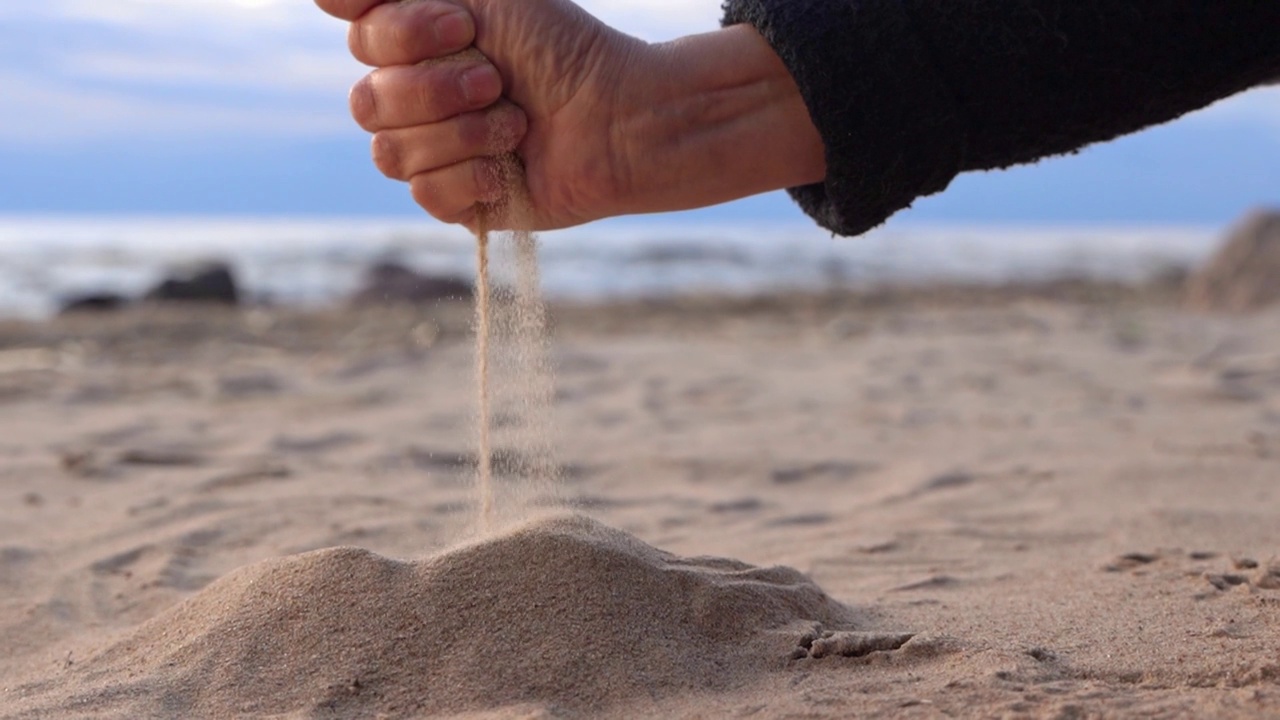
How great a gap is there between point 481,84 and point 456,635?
3.05 ft

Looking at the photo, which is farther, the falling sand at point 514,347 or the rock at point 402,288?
the rock at point 402,288

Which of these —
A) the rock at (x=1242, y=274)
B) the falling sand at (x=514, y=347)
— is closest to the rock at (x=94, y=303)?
the falling sand at (x=514, y=347)

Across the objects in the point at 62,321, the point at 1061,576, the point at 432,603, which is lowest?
the point at 1061,576

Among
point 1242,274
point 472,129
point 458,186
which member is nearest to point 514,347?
point 458,186

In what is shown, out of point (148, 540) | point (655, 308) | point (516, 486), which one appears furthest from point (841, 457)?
point (655, 308)

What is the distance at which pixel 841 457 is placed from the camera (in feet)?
13.0

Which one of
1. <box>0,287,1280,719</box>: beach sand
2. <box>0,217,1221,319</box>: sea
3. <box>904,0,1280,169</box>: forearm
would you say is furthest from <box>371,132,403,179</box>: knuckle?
<box>0,217,1221,319</box>: sea

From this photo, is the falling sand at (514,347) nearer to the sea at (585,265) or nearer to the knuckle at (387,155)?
the knuckle at (387,155)

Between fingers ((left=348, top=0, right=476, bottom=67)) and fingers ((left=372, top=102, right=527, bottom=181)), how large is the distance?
0.12m

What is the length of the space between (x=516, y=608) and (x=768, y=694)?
426 millimetres

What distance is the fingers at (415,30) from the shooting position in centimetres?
200

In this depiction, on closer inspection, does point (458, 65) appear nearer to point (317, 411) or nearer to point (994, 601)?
point (994, 601)

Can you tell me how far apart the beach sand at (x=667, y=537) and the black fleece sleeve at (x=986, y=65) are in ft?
2.61

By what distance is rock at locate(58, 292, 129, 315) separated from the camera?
1003 centimetres
